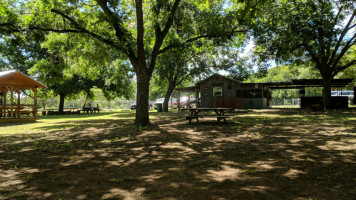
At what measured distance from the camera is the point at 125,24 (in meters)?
13.4

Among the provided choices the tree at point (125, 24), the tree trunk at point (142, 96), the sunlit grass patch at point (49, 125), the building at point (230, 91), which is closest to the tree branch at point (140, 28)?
the tree at point (125, 24)

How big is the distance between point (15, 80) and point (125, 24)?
10932 mm

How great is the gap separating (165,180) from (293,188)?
190 centimetres

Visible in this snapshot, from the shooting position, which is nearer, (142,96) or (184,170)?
(184,170)

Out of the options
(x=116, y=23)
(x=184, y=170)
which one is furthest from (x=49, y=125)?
(x=184, y=170)

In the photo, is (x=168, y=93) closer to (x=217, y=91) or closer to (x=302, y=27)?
(x=217, y=91)

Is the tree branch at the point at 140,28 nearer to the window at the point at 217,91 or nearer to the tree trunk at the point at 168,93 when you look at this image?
the tree trunk at the point at 168,93

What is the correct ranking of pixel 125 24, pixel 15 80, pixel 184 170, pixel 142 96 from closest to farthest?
pixel 184 170 < pixel 142 96 < pixel 125 24 < pixel 15 80

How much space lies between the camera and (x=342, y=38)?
21.0 metres

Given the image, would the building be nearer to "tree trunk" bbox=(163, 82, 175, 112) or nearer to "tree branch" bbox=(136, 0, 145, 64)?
"tree trunk" bbox=(163, 82, 175, 112)

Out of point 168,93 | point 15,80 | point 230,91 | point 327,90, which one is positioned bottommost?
point 327,90

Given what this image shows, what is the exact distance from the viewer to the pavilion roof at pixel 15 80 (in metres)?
17.4

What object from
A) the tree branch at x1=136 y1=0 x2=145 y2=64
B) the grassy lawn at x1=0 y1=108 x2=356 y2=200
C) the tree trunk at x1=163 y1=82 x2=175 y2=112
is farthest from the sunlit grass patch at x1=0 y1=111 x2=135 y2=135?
the tree trunk at x1=163 y1=82 x2=175 y2=112

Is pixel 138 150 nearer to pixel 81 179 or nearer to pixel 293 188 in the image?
pixel 81 179
